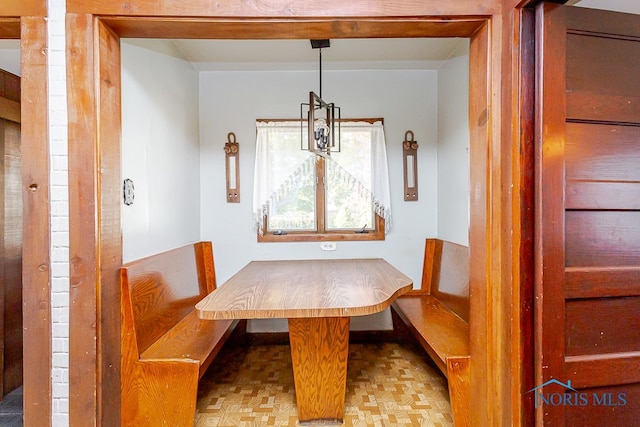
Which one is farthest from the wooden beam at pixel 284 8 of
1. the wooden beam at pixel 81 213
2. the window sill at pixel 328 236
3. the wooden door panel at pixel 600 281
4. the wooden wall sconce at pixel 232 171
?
the window sill at pixel 328 236

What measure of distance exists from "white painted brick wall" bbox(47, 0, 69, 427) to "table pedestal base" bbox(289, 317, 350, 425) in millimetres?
1001

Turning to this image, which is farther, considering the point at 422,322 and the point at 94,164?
the point at 422,322

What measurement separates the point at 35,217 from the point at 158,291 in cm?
78

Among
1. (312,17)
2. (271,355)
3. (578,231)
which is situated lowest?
(271,355)

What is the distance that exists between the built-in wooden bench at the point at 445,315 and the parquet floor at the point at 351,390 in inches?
14.4

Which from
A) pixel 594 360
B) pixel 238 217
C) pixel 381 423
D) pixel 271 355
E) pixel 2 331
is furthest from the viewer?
pixel 238 217

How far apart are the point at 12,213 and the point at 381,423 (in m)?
2.72

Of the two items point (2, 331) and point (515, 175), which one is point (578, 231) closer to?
point (515, 175)

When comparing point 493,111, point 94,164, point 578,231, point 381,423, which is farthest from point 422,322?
point 94,164

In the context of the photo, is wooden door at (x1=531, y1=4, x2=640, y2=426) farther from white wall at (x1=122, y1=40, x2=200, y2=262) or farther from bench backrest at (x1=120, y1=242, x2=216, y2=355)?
white wall at (x1=122, y1=40, x2=200, y2=262)

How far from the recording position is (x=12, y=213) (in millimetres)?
2297

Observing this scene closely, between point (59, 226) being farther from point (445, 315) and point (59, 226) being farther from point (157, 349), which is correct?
point (445, 315)

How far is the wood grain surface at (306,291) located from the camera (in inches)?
60.4

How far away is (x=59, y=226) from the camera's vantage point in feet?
4.51
